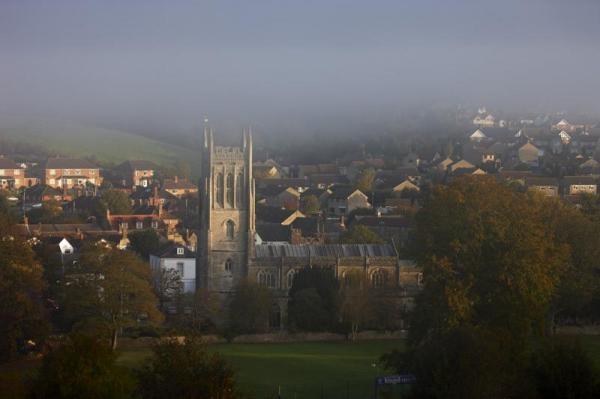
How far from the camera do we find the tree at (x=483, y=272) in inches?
1508

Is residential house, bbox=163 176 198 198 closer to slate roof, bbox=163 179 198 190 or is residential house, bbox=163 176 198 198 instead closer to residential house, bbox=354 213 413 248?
slate roof, bbox=163 179 198 190

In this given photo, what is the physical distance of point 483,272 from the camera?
39781 millimetres

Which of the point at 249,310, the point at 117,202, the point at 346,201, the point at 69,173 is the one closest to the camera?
the point at 249,310

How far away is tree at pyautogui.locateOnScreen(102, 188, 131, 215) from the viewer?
85.4 m

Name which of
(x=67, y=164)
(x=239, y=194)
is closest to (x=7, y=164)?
(x=67, y=164)

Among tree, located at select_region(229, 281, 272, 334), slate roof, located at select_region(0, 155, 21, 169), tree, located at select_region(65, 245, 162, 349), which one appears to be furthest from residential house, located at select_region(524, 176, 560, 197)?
tree, located at select_region(65, 245, 162, 349)

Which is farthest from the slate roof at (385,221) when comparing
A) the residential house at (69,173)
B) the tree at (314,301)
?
the residential house at (69,173)

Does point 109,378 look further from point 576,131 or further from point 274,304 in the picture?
point 576,131

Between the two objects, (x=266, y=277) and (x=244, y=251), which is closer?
A: (x=266, y=277)

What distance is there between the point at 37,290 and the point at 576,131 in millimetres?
108642

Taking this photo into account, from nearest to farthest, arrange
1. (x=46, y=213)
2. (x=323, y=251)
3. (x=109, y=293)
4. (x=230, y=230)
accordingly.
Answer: (x=109, y=293) → (x=230, y=230) → (x=323, y=251) → (x=46, y=213)

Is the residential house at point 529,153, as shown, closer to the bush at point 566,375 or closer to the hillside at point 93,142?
the hillside at point 93,142

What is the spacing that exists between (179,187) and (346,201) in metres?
16.3

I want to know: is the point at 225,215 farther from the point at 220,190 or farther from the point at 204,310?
the point at 204,310
